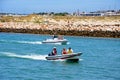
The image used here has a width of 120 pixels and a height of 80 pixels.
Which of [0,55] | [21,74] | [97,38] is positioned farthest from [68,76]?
[97,38]

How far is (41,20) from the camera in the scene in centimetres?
11369

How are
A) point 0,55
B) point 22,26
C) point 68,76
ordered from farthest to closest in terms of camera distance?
point 22,26 < point 0,55 < point 68,76

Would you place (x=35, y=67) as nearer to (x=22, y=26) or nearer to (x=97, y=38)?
(x=97, y=38)

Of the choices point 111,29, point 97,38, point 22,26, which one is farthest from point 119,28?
point 22,26

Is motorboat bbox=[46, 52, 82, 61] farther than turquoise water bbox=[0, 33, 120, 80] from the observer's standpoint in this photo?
Yes

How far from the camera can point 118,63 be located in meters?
40.9

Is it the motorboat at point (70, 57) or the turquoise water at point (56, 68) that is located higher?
the motorboat at point (70, 57)

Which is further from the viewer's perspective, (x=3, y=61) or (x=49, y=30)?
(x=49, y=30)

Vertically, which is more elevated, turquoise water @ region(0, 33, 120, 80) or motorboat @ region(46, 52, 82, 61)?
motorboat @ region(46, 52, 82, 61)

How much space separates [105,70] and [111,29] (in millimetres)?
48415

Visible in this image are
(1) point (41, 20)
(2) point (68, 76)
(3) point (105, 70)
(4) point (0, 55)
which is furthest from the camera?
(1) point (41, 20)

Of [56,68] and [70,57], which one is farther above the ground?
[70,57]

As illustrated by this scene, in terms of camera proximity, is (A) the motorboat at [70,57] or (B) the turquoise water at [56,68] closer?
(B) the turquoise water at [56,68]

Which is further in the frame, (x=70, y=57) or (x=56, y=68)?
(x=70, y=57)
